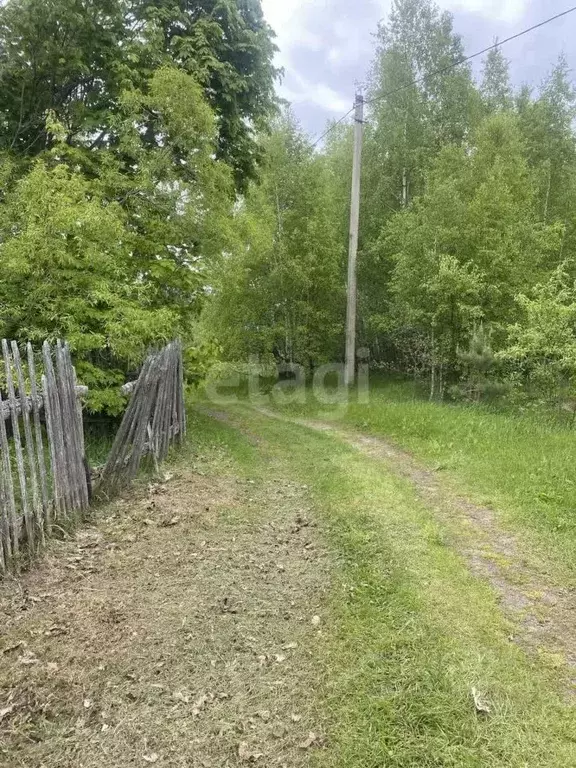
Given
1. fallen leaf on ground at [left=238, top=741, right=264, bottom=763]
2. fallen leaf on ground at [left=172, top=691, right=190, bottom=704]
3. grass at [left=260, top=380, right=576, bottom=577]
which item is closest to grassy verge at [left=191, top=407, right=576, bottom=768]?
fallen leaf on ground at [left=238, top=741, right=264, bottom=763]

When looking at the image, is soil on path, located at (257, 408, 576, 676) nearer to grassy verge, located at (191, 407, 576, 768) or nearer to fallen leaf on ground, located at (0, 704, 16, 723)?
grassy verge, located at (191, 407, 576, 768)

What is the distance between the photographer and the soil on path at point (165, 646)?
262 cm

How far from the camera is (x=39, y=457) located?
4.33m

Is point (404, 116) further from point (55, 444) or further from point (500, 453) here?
point (55, 444)

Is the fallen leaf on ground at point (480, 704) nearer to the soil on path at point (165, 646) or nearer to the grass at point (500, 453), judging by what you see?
the soil on path at point (165, 646)

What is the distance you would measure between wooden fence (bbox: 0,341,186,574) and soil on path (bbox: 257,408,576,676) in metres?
3.47

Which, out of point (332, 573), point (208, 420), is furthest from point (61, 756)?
point (208, 420)

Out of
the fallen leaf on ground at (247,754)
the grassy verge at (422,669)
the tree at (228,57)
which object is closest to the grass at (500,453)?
the grassy verge at (422,669)

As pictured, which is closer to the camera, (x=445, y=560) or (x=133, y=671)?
(x=133, y=671)

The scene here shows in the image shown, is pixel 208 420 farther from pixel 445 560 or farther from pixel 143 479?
pixel 445 560

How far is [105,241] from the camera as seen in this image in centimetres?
662

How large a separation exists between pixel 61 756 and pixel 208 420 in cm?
818

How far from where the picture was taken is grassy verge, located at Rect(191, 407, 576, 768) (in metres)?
2.51

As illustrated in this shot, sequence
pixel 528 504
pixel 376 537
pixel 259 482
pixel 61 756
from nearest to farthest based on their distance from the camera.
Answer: pixel 61 756, pixel 376 537, pixel 528 504, pixel 259 482
